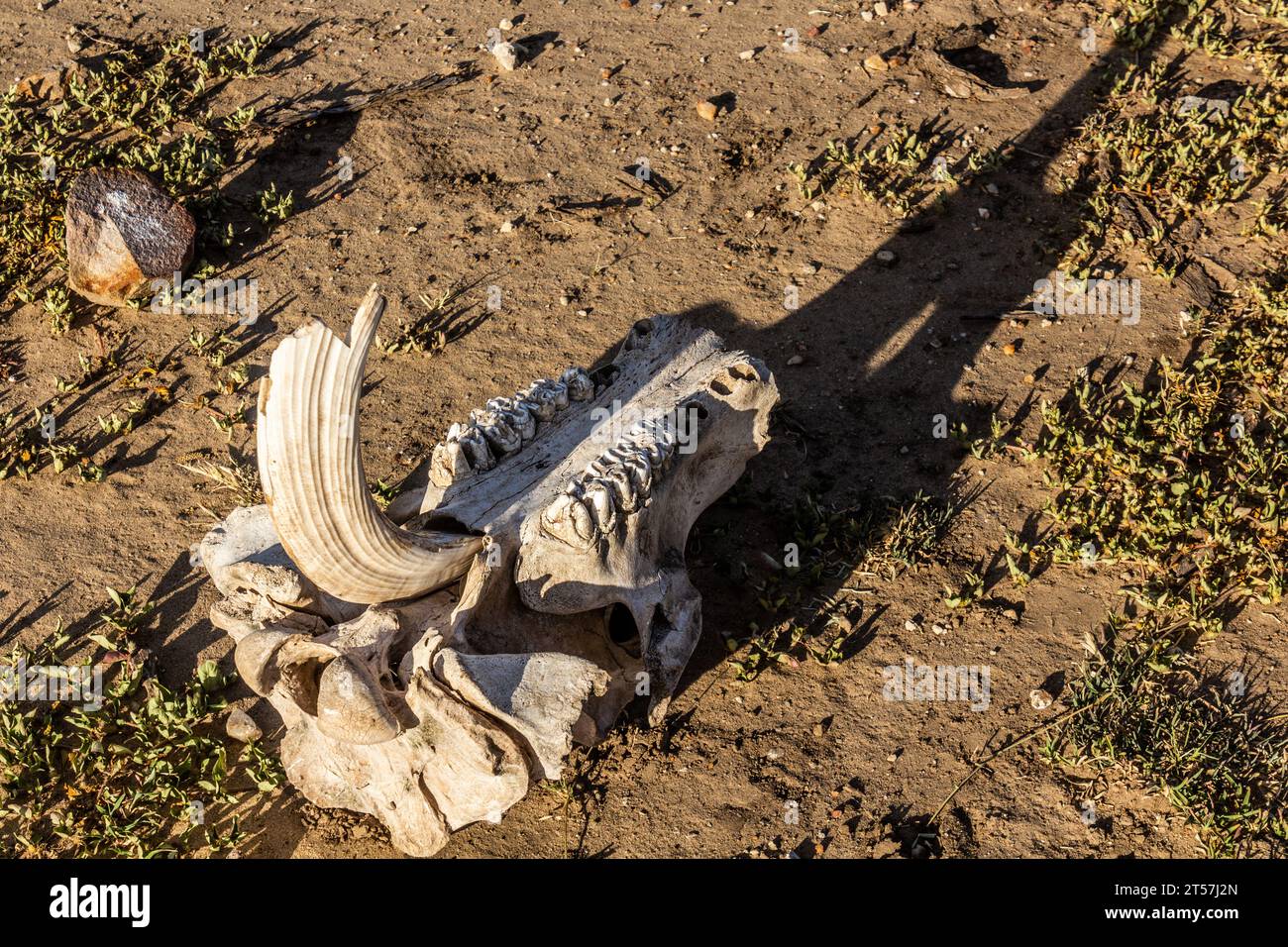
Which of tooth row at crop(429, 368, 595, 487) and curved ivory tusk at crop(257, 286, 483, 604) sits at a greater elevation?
curved ivory tusk at crop(257, 286, 483, 604)

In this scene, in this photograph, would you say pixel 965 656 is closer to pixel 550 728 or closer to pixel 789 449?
pixel 789 449

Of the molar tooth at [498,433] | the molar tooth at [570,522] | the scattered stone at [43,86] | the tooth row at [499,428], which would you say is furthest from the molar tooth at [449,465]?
the scattered stone at [43,86]

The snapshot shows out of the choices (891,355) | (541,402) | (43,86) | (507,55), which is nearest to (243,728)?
(541,402)

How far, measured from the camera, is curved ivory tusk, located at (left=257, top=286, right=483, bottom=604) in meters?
3.76

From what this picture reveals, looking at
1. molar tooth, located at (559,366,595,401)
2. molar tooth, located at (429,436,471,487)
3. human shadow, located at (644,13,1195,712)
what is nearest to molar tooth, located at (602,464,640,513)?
molar tooth, located at (429,436,471,487)

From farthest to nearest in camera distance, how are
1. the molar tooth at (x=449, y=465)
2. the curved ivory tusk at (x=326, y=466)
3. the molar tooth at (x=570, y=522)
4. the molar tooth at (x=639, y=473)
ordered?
the molar tooth at (x=449, y=465) < the molar tooth at (x=639, y=473) < the molar tooth at (x=570, y=522) < the curved ivory tusk at (x=326, y=466)

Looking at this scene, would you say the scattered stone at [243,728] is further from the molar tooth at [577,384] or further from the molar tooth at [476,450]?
the molar tooth at [577,384]

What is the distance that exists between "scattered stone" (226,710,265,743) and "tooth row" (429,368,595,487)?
4.97 feet

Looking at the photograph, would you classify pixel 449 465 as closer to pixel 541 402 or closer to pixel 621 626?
pixel 541 402

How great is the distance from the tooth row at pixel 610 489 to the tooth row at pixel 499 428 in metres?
0.50

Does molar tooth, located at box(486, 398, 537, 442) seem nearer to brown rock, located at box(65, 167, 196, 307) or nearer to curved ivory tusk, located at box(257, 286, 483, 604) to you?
curved ivory tusk, located at box(257, 286, 483, 604)

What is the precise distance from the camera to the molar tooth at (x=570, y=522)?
4965mm

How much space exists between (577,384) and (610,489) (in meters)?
1.02

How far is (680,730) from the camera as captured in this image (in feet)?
19.0
